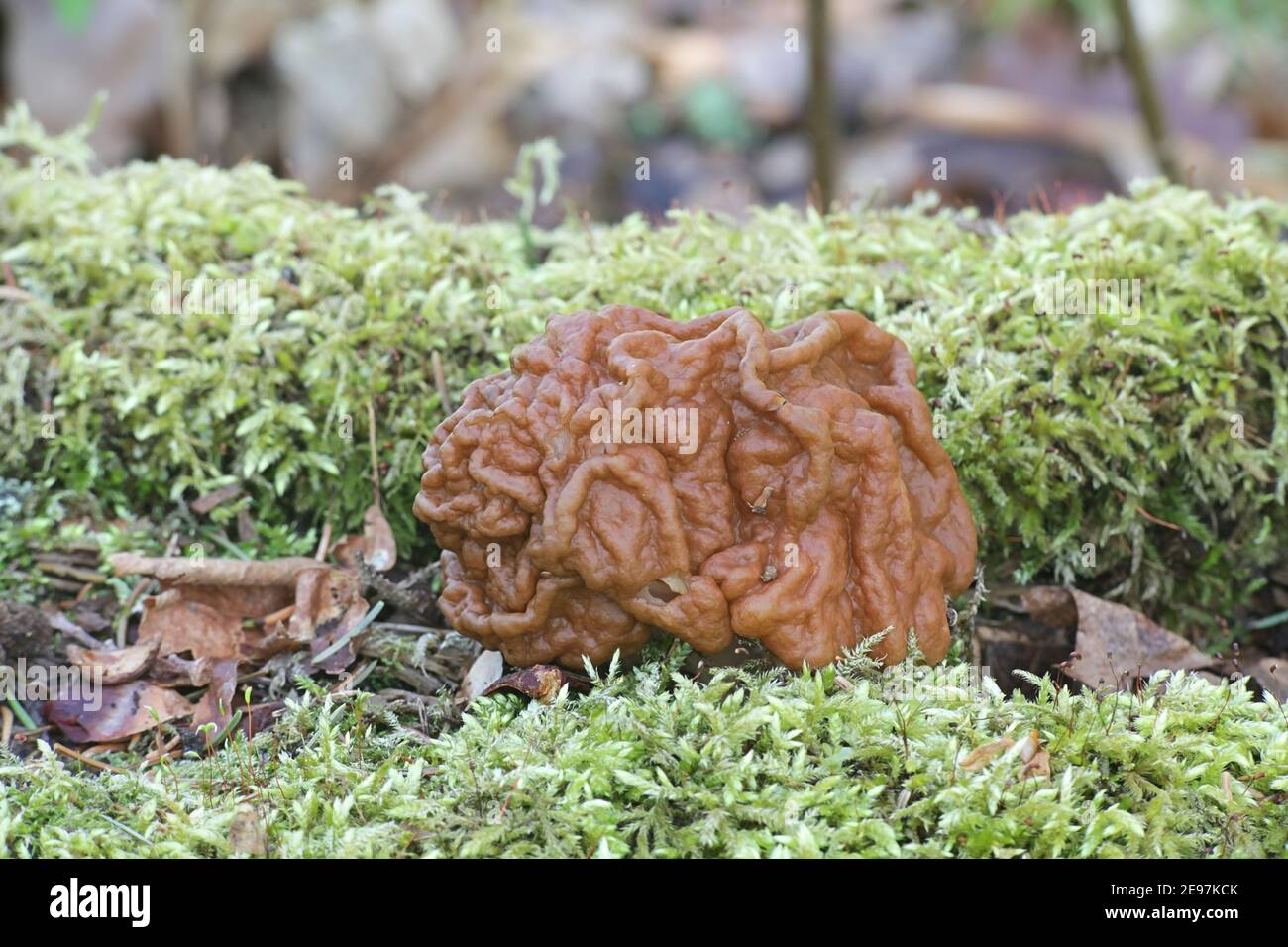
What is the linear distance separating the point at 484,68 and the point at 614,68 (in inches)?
53.3

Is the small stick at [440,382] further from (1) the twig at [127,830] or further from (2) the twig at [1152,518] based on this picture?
(2) the twig at [1152,518]

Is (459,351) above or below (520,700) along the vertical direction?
above

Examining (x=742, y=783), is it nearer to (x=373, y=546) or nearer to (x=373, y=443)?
(x=373, y=546)

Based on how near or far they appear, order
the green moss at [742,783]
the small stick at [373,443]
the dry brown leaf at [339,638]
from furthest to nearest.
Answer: the small stick at [373,443] → the dry brown leaf at [339,638] → the green moss at [742,783]

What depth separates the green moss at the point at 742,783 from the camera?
2.86m

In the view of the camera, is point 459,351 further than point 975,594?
Yes

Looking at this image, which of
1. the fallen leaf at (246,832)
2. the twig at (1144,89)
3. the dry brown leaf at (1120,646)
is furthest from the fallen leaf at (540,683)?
the twig at (1144,89)

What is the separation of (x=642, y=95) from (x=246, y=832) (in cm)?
951

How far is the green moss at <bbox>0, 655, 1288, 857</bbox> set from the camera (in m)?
2.86

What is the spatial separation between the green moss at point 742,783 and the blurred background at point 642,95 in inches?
263
